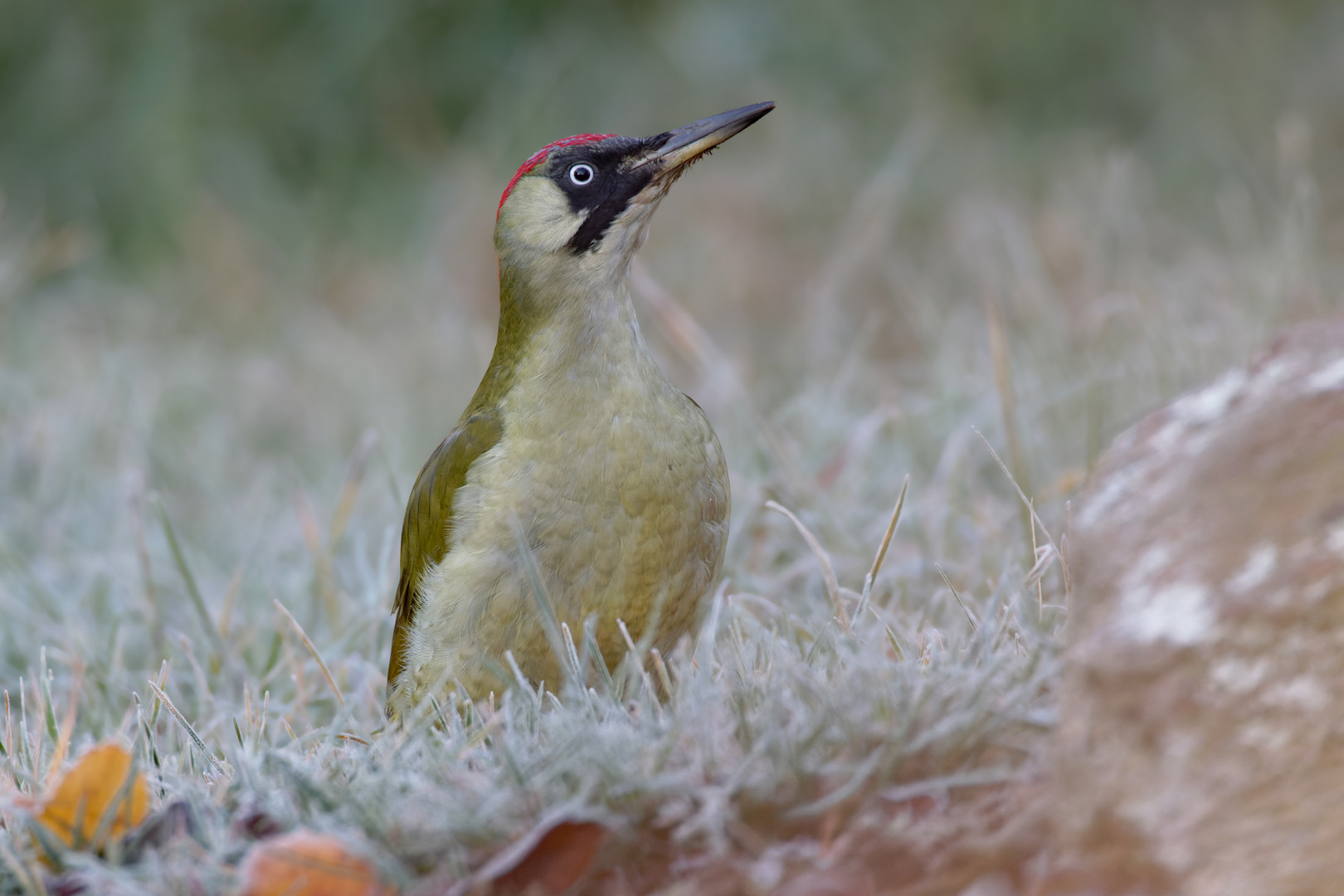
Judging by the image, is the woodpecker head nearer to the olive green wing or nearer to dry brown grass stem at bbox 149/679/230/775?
the olive green wing

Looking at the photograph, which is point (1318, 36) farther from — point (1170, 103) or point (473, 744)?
point (473, 744)

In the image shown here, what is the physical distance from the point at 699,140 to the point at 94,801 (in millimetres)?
1383

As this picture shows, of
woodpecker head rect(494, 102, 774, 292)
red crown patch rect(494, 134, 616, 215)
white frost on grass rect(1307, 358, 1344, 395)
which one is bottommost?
white frost on grass rect(1307, 358, 1344, 395)

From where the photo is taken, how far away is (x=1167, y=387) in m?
3.32

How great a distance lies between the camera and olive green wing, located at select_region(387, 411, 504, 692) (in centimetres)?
231

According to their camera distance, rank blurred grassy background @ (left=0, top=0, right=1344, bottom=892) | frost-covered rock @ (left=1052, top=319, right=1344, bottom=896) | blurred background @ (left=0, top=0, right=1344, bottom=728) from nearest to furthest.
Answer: frost-covered rock @ (left=1052, top=319, right=1344, bottom=896), blurred grassy background @ (left=0, top=0, right=1344, bottom=892), blurred background @ (left=0, top=0, right=1344, bottom=728)

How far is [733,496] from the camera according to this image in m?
3.29

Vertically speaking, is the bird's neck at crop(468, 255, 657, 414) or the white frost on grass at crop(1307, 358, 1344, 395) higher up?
the bird's neck at crop(468, 255, 657, 414)

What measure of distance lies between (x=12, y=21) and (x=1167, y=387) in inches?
251

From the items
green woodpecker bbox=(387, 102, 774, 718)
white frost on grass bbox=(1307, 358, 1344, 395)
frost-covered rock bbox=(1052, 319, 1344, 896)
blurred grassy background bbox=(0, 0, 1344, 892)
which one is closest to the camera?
frost-covered rock bbox=(1052, 319, 1344, 896)

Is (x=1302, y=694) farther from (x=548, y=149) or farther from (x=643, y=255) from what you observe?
(x=643, y=255)

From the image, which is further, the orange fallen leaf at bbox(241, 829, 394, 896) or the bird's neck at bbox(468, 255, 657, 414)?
the bird's neck at bbox(468, 255, 657, 414)

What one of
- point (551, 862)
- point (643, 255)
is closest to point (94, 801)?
point (551, 862)

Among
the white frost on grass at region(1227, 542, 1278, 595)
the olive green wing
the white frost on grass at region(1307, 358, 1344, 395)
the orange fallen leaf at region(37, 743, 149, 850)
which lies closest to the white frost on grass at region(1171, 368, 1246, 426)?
the white frost on grass at region(1307, 358, 1344, 395)
